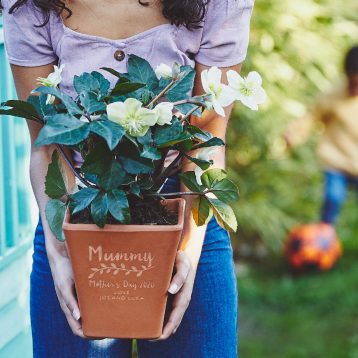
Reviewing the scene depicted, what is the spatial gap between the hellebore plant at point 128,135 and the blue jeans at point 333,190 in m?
3.89

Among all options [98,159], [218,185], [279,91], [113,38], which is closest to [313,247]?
[279,91]

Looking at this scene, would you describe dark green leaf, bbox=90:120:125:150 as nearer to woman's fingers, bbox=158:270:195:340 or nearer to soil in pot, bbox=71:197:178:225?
soil in pot, bbox=71:197:178:225

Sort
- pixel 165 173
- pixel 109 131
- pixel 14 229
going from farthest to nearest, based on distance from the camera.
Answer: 1. pixel 14 229
2. pixel 165 173
3. pixel 109 131

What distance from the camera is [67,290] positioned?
178cm

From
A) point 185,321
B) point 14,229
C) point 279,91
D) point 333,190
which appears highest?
point 185,321

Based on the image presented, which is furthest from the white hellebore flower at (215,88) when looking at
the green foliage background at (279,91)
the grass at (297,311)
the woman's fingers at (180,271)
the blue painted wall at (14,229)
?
the green foliage background at (279,91)

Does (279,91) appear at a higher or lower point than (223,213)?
lower

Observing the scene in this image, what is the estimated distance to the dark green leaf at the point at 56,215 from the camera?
170 centimetres

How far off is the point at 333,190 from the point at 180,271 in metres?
3.97

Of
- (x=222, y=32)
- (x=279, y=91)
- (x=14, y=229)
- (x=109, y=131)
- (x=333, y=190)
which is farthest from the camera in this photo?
(x=333, y=190)

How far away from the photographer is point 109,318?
5.66 ft

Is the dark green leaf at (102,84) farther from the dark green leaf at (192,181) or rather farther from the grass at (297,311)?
the grass at (297,311)

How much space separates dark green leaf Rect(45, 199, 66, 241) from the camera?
1698mm

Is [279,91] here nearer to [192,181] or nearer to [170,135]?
[192,181]
